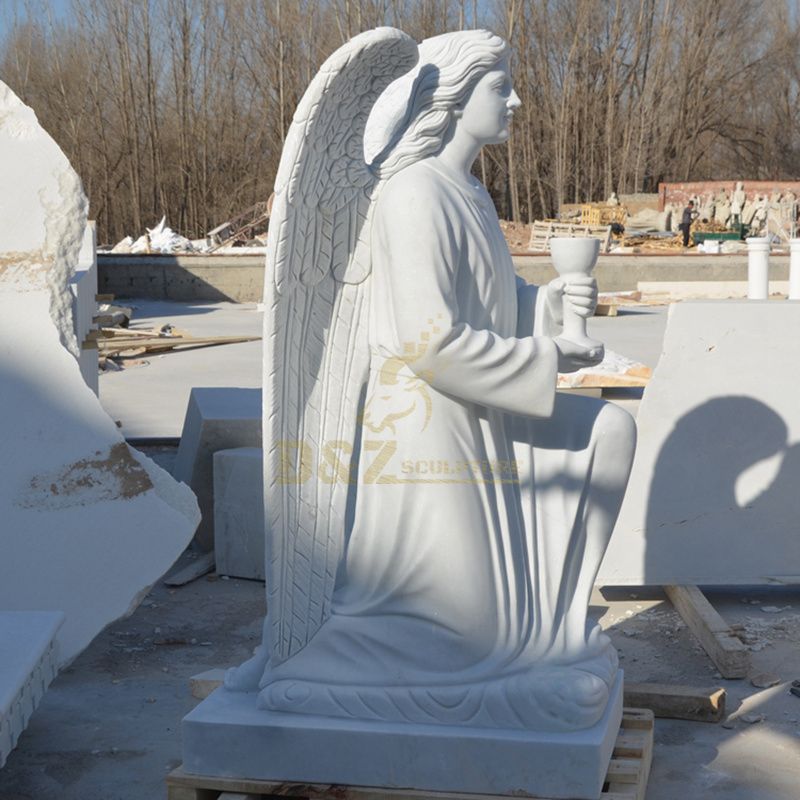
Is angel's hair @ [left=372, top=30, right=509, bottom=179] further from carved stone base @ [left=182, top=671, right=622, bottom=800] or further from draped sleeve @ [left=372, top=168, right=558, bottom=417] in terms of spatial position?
carved stone base @ [left=182, top=671, right=622, bottom=800]

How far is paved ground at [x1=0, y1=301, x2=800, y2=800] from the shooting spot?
11.4ft

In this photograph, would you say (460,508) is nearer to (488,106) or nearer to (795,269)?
(488,106)

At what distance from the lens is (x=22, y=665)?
3.15 meters

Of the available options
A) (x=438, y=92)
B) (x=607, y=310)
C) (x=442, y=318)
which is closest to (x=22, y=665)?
(x=442, y=318)

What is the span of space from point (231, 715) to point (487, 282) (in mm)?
1215

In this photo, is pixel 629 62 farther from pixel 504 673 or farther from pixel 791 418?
pixel 504 673

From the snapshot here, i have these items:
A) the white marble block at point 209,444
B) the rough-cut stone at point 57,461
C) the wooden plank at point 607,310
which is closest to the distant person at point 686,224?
the wooden plank at point 607,310

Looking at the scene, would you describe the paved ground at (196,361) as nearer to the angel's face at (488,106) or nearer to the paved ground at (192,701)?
the paved ground at (192,701)

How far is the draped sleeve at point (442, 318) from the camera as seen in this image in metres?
2.88

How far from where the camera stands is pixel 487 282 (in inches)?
119

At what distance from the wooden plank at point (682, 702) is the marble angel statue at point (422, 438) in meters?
0.82

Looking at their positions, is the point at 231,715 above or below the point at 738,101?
below

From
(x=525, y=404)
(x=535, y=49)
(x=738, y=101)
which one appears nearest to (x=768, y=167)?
(x=738, y=101)

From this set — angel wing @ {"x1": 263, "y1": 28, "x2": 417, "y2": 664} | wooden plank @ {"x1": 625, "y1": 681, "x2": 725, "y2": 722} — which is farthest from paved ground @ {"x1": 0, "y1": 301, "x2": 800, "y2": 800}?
angel wing @ {"x1": 263, "y1": 28, "x2": 417, "y2": 664}
